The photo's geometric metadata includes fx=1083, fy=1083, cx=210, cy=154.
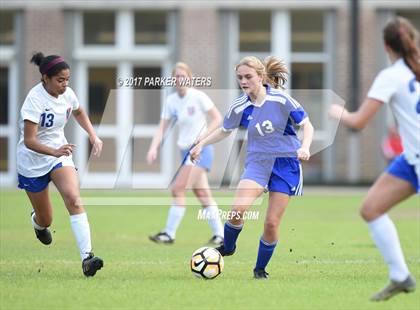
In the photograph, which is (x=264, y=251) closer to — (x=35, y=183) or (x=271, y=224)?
(x=271, y=224)

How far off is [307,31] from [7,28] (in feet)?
25.0

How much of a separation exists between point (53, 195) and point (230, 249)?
12789 mm

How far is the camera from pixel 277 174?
9805 millimetres

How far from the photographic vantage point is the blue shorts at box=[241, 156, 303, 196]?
980 cm

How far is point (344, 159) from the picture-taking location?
2733cm

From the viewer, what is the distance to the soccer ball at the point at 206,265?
9.82 meters

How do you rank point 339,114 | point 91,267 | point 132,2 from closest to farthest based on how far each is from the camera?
1. point 339,114
2. point 91,267
3. point 132,2

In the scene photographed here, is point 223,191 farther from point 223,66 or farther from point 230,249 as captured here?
point 230,249

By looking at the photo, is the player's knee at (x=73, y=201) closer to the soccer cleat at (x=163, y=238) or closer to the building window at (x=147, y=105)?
the soccer cleat at (x=163, y=238)

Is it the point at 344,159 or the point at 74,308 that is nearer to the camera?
the point at 74,308

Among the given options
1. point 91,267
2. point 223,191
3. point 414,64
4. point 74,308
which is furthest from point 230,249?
point 223,191

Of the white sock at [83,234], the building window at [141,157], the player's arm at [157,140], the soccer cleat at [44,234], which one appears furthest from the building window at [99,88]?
the white sock at [83,234]

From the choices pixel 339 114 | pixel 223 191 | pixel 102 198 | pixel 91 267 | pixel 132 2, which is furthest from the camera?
pixel 132 2

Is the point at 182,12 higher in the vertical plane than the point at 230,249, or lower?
higher
